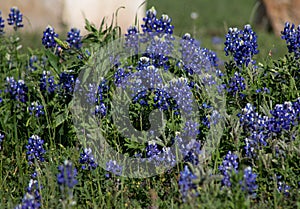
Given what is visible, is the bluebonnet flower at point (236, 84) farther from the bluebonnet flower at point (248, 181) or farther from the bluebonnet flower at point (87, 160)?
the bluebonnet flower at point (87, 160)

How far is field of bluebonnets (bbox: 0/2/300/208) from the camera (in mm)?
2973

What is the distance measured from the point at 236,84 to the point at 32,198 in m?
1.44

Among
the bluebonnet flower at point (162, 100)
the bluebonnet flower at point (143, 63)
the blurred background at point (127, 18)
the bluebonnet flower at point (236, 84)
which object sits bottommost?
the bluebonnet flower at point (162, 100)

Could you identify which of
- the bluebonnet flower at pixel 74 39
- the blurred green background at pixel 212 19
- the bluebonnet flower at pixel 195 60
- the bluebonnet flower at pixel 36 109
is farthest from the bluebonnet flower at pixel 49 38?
the blurred green background at pixel 212 19

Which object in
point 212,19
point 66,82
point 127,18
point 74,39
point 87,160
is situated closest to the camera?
point 87,160

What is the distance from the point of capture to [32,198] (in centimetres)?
273

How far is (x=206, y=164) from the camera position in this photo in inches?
127

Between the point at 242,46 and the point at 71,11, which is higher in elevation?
the point at 71,11

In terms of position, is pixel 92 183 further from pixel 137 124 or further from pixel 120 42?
pixel 120 42

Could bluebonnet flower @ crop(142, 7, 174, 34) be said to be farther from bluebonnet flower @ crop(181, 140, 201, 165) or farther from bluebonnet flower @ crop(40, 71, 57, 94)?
bluebonnet flower @ crop(181, 140, 201, 165)

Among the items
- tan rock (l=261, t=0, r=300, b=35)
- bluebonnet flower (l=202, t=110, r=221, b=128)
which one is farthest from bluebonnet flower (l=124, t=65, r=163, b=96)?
tan rock (l=261, t=0, r=300, b=35)

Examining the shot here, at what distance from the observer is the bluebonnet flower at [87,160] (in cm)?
323

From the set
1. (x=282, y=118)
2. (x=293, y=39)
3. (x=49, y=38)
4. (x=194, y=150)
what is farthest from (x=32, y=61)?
(x=282, y=118)

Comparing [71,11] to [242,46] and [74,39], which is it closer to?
[74,39]
